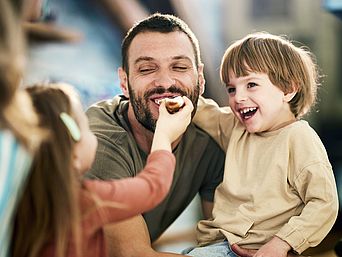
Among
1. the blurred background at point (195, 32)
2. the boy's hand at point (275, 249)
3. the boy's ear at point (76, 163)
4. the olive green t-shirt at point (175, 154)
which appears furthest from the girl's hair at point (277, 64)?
the blurred background at point (195, 32)

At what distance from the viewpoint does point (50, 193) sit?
1.42 m

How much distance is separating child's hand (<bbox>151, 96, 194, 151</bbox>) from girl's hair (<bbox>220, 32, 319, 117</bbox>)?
216 millimetres

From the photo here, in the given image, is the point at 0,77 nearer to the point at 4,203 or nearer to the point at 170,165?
the point at 4,203

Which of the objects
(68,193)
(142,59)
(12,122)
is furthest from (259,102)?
(12,122)

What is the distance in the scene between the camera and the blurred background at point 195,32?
3332 millimetres

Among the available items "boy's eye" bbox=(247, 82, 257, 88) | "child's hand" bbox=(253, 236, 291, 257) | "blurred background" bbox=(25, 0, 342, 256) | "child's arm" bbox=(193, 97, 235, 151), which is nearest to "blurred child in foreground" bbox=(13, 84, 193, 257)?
"child's hand" bbox=(253, 236, 291, 257)

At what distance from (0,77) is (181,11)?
8.15ft

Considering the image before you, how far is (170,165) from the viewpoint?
1.58m

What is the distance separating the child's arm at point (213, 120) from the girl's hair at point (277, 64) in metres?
0.18

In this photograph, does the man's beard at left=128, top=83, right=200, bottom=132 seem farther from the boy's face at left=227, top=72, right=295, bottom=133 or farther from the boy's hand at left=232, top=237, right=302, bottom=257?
the boy's hand at left=232, top=237, right=302, bottom=257

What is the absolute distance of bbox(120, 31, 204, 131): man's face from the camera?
82.2 inches

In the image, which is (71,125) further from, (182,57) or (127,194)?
(182,57)

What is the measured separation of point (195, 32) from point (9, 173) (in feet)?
8.35

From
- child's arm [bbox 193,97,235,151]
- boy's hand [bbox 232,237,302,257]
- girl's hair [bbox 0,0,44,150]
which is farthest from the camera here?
child's arm [bbox 193,97,235,151]
